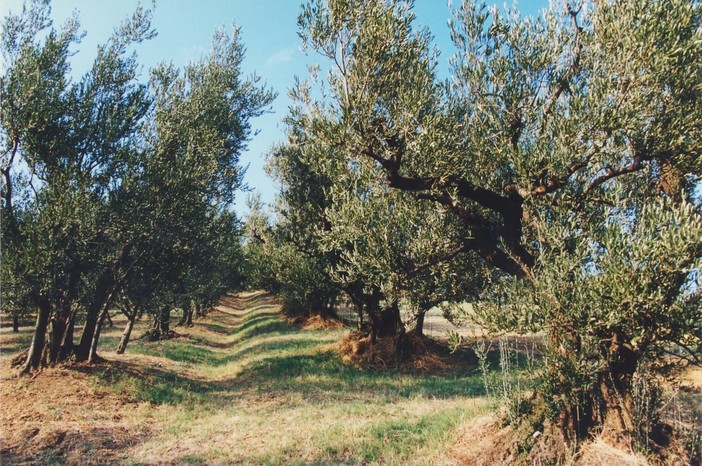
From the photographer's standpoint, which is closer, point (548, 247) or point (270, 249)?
point (548, 247)

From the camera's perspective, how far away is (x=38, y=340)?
17.2 metres

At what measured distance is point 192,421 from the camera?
15.0 m

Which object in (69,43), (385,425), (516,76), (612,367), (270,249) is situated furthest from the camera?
(270,249)

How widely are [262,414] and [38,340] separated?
31.8 ft

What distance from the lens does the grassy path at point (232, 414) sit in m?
11.5

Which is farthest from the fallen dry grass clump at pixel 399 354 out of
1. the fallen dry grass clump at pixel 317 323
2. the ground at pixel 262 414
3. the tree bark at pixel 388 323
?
the fallen dry grass clump at pixel 317 323

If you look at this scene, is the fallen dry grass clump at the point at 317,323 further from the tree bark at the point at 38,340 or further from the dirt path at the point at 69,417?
the tree bark at the point at 38,340

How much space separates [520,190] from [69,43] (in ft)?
60.2

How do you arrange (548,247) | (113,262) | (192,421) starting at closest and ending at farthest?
1. (548,247)
2. (192,421)
3. (113,262)

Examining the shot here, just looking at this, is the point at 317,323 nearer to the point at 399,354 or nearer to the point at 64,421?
the point at 399,354

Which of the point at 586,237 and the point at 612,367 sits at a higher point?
the point at 586,237

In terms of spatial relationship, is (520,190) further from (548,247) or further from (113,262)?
(113,262)

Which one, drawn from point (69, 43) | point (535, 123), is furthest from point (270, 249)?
point (535, 123)

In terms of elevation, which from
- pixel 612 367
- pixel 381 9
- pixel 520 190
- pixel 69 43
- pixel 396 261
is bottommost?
pixel 612 367
